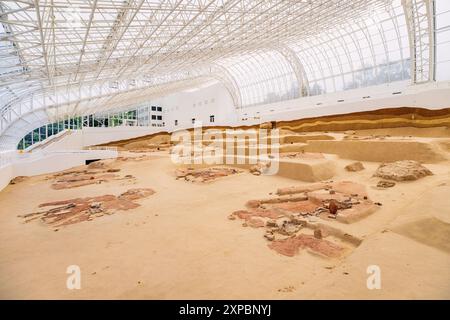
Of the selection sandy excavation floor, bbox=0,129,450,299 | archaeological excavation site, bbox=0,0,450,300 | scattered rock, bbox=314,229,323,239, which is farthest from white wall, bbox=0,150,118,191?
scattered rock, bbox=314,229,323,239

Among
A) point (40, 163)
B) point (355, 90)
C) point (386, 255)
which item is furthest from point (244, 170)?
point (355, 90)

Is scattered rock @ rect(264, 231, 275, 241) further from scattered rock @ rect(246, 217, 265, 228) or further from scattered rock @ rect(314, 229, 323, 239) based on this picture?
scattered rock @ rect(314, 229, 323, 239)

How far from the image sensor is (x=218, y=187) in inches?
523

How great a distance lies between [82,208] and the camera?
33.5ft

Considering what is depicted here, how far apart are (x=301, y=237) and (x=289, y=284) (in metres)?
2.10

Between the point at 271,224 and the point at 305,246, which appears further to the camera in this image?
the point at 271,224

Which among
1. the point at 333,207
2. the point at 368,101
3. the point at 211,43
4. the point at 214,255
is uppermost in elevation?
the point at 211,43

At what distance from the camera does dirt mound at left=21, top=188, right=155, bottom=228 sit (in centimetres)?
903

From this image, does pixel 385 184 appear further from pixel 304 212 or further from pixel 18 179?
pixel 18 179

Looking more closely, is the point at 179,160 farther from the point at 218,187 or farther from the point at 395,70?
the point at 395,70

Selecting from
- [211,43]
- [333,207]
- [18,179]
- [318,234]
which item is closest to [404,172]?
[333,207]

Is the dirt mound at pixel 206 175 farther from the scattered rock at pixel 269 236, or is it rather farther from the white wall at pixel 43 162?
the white wall at pixel 43 162

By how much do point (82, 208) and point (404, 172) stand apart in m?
12.9

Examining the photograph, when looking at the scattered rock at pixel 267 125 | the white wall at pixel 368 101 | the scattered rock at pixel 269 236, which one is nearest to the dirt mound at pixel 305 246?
the scattered rock at pixel 269 236
